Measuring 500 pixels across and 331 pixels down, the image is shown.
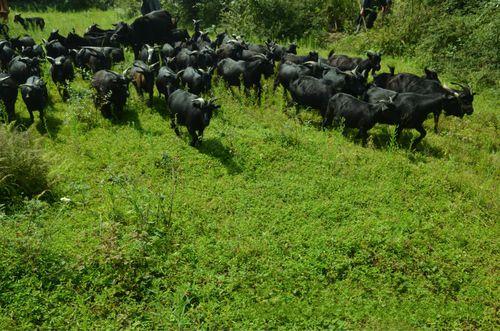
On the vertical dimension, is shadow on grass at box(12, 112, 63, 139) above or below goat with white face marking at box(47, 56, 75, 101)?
below

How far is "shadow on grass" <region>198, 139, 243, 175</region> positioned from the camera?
356 inches

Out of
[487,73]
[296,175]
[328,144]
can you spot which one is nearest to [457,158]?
[328,144]

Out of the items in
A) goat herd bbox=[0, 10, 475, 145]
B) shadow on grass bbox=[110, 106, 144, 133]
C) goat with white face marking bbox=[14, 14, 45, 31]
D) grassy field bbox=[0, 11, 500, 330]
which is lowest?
grassy field bbox=[0, 11, 500, 330]

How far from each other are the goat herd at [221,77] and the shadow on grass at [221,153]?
12.0 inches

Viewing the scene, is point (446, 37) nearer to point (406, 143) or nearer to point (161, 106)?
point (406, 143)

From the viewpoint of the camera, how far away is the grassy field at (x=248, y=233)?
603 cm

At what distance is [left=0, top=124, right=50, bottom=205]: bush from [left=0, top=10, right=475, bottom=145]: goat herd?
2423mm

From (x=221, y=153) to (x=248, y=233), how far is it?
273 cm

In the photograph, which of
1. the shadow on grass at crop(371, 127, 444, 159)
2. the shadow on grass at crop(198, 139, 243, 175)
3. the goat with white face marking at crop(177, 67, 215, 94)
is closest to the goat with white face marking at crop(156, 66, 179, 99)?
the goat with white face marking at crop(177, 67, 215, 94)

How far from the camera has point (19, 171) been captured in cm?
766

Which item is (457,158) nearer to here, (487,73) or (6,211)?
(487,73)

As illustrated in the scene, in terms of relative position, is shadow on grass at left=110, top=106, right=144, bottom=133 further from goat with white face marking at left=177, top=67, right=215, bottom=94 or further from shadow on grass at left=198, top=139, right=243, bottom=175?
shadow on grass at left=198, top=139, right=243, bottom=175

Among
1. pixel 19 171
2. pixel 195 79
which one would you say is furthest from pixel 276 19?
pixel 19 171

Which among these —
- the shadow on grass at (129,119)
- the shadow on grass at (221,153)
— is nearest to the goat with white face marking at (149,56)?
the shadow on grass at (129,119)
